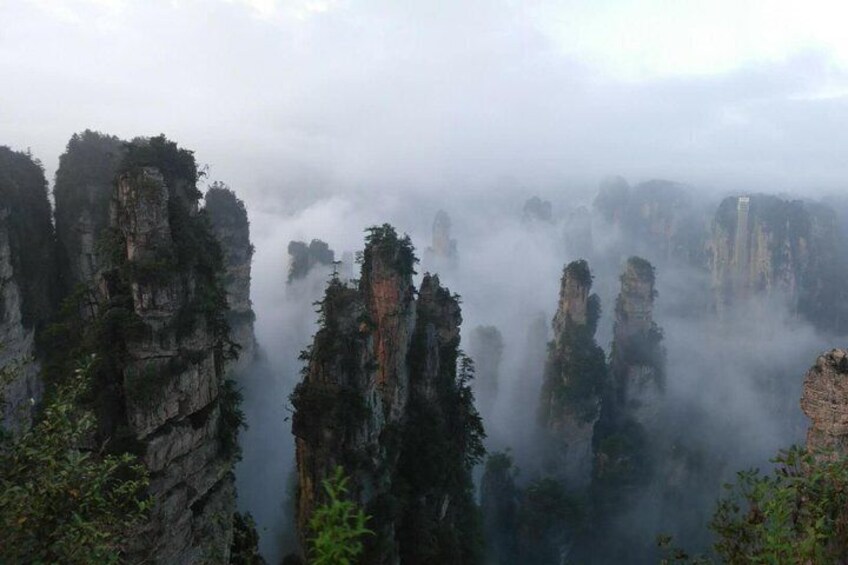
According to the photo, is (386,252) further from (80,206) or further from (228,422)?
(80,206)

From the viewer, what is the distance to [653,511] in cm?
5153

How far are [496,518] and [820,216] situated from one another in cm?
8171

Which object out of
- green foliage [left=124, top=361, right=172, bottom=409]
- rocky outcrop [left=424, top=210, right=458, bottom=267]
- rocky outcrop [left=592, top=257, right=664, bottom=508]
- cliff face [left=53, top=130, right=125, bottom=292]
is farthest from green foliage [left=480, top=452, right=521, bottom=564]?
rocky outcrop [left=424, top=210, right=458, bottom=267]

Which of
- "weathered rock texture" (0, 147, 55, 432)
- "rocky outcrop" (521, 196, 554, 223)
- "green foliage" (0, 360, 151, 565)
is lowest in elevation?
"green foliage" (0, 360, 151, 565)

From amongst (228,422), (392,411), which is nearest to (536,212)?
(392,411)

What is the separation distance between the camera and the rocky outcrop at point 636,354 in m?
56.1

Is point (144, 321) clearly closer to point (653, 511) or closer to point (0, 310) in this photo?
point (0, 310)

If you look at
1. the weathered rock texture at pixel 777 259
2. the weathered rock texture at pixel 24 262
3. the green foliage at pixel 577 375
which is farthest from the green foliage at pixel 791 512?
the weathered rock texture at pixel 777 259

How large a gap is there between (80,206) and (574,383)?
42.4 m

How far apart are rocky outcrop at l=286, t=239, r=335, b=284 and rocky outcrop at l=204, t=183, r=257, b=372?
85.8ft

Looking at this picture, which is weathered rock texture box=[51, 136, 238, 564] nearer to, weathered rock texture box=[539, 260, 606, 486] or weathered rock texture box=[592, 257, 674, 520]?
weathered rock texture box=[539, 260, 606, 486]

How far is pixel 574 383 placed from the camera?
52.9 meters

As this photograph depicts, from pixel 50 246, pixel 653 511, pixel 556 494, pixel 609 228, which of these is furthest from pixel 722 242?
pixel 50 246

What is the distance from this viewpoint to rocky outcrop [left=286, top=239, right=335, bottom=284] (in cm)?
7512
